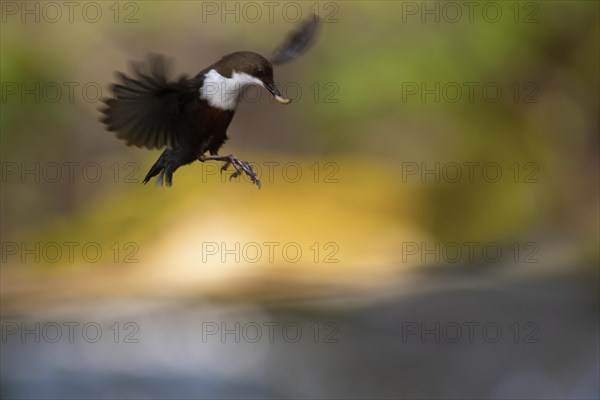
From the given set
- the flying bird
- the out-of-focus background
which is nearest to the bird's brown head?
the flying bird

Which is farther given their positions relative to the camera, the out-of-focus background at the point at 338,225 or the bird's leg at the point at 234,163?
the out-of-focus background at the point at 338,225

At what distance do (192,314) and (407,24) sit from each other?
2.17m

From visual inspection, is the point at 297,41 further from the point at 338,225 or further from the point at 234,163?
the point at 338,225

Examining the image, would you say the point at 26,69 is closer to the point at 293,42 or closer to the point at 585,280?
the point at 585,280

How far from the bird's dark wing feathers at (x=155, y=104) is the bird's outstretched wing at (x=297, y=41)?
93mm

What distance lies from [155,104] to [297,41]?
0.14 metres

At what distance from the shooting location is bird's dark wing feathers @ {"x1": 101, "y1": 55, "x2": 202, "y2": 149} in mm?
643

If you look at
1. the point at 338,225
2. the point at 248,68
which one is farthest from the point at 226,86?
the point at 338,225

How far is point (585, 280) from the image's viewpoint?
20.6 feet

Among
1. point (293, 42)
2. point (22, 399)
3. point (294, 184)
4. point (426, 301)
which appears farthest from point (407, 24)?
point (293, 42)

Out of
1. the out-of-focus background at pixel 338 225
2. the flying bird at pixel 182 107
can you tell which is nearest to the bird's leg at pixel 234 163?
the flying bird at pixel 182 107

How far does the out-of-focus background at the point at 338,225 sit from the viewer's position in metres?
5.58

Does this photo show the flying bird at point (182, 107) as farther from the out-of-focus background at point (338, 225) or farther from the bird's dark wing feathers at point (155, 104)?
the out-of-focus background at point (338, 225)

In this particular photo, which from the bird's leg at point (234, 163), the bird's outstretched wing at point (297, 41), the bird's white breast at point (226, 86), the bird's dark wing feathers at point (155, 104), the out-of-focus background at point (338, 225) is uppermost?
the out-of-focus background at point (338, 225)
